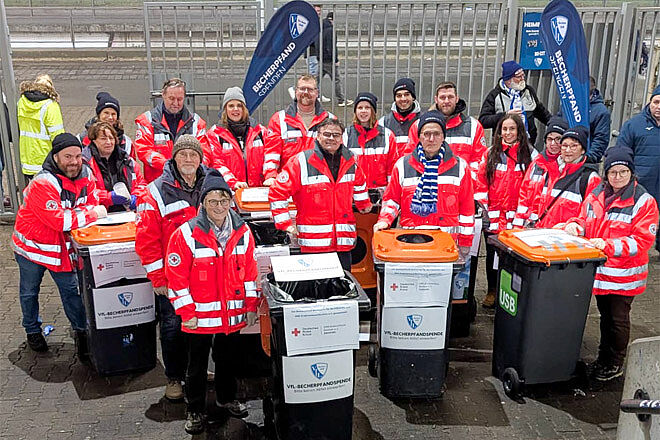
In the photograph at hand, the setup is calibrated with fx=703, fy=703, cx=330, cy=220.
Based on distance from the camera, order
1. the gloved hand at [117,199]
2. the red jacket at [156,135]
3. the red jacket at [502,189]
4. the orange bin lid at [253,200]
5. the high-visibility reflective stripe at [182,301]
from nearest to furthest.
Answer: the high-visibility reflective stripe at [182,301] → the orange bin lid at [253,200] → the gloved hand at [117,199] → the red jacket at [502,189] → the red jacket at [156,135]

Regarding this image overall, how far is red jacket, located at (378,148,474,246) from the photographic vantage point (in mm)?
5246

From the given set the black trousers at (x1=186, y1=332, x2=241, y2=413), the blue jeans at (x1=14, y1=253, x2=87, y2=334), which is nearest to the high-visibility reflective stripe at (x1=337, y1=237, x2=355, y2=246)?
the black trousers at (x1=186, y1=332, x2=241, y2=413)

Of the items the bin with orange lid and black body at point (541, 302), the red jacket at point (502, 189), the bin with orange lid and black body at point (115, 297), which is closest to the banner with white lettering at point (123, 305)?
the bin with orange lid and black body at point (115, 297)

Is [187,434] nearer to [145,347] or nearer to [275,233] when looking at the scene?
[145,347]

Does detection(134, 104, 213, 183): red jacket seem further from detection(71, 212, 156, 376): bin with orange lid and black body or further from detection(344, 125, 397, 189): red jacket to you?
detection(344, 125, 397, 189): red jacket

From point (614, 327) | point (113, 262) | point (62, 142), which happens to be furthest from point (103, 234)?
point (614, 327)

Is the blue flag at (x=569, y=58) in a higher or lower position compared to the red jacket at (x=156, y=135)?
higher

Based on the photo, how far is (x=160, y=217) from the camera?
4723 millimetres

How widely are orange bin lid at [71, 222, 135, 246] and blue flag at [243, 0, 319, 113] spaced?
2.50 m

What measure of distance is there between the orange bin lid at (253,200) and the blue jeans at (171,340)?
3.42ft

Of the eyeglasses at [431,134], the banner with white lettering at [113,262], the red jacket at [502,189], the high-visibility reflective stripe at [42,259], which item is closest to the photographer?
the banner with white lettering at [113,262]

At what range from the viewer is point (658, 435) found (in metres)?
2.52

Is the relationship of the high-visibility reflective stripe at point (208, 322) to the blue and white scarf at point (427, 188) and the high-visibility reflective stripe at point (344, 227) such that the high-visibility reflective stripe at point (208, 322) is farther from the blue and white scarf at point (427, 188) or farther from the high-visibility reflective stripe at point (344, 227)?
the blue and white scarf at point (427, 188)

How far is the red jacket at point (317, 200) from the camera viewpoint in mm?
5234
